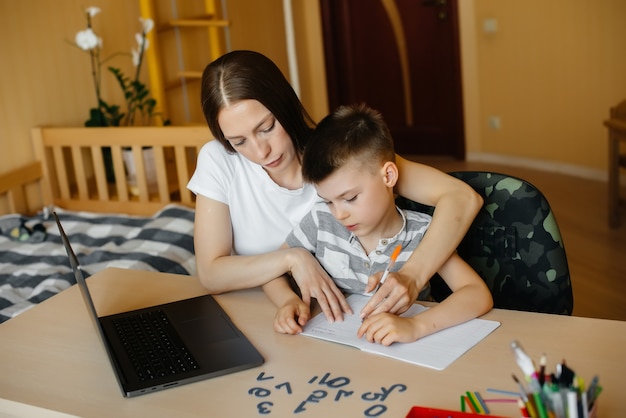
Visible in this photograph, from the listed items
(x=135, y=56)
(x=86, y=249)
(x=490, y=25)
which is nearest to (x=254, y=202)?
(x=86, y=249)

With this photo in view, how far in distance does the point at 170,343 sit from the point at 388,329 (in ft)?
1.32

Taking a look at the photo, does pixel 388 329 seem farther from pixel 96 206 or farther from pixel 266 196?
pixel 96 206

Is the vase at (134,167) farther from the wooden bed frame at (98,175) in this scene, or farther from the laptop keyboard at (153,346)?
the laptop keyboard at (153,346)

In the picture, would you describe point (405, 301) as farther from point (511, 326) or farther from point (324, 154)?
point (324, 154)

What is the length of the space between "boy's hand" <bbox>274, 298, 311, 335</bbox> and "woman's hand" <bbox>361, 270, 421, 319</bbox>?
0.39ft

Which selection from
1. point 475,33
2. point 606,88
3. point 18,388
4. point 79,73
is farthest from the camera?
point 475,33

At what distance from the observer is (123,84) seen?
130 inches

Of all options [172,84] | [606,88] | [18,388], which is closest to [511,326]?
[18,388]

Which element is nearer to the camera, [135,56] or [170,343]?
[170,343]

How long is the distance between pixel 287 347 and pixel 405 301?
216 mm

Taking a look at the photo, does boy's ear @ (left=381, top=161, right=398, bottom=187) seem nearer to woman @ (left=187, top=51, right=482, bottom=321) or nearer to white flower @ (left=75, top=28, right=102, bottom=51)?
woman @ (left=187, top=51, right=482, bottom=321)

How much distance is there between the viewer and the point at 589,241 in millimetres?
3623

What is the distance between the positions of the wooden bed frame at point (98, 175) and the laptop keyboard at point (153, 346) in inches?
56.9

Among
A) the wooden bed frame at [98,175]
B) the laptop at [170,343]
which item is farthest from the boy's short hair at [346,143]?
the wooden bed frame at [98,175]
